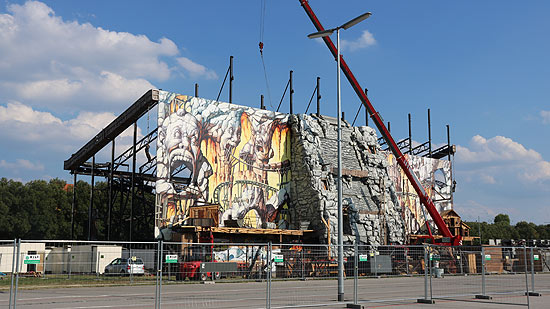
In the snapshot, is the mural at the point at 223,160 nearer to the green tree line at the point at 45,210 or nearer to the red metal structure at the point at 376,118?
the red metal structure at the point at 376,118

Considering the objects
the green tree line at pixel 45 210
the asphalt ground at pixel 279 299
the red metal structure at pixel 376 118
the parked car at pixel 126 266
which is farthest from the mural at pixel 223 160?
the green tree line at pixel 45 210

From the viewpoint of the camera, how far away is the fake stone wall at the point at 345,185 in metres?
44.2

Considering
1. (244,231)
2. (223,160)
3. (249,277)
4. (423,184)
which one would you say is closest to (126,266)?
(249,277)

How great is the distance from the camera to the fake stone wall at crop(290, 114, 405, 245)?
4422 cm

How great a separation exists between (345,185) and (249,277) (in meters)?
30.3

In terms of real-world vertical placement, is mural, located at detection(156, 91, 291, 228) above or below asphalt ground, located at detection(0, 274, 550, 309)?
above

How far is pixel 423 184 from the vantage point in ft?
203

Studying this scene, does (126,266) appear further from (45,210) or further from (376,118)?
(45,210)

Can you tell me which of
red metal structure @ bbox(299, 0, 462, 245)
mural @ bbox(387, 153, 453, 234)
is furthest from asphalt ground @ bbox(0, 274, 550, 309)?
mural @ bbox(387, 153, 453, 234)

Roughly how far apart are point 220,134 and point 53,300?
24.8 m

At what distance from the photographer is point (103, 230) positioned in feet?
224

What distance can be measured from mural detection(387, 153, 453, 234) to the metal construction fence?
88.7 feet

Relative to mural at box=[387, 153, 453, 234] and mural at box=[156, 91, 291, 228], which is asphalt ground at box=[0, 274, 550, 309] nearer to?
mural at box=[156, 91, 291, 228]

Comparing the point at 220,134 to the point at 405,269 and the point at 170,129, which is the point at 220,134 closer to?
the point at 170,129
